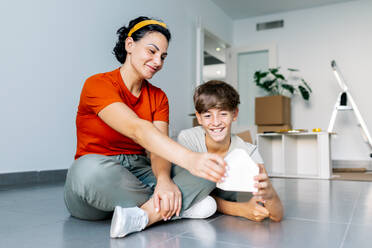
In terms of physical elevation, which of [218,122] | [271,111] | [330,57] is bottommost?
[218,122]

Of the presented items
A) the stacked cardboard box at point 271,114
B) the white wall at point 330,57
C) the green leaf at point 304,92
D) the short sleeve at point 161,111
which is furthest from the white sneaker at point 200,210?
the white wall at point 330,57

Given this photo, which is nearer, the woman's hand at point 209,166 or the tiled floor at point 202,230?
the woman's hand at point 209,166

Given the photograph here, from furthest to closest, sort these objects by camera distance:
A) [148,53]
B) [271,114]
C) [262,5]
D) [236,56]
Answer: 1. [236,56]
2. [262,5]
3. [271,114]
4. [148,53]

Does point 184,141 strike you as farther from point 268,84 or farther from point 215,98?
point 268,84

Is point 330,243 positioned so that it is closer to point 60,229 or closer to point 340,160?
point 60,229

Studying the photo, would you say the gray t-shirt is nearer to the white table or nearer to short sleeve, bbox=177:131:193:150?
short sleeve, bbox=177:131:193:150

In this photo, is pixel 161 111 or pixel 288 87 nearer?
pixel 161 111

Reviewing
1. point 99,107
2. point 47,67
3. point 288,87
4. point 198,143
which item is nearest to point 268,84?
point 288,87

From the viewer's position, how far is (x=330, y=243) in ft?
3.03

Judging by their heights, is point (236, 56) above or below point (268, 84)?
above

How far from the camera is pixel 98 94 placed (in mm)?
996

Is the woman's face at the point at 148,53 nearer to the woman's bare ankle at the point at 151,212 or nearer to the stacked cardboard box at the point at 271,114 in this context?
the woman's bare ankle at the point at 151,212

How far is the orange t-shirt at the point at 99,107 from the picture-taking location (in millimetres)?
1028

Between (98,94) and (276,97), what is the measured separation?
3.53 meters
